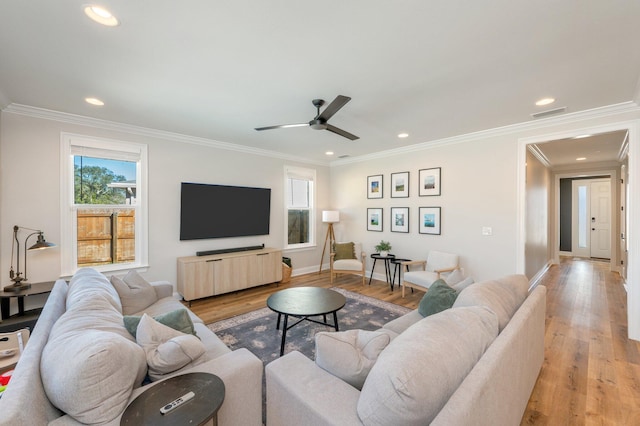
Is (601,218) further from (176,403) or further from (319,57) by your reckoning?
(176,403)

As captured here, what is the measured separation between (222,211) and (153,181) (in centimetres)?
113

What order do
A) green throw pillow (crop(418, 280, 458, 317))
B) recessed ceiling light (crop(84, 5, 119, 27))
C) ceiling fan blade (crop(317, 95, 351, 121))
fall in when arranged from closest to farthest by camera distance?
recessed ceiling light (crop(84, 5, 119, 27)), green throw pillow (crop(418, 280, 458, 317)), ceiling fan blade (crop(317, 95, 351, 121))

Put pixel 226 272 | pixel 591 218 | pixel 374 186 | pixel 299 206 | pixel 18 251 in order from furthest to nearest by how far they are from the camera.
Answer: pixel 591 218 < pixel 299 206 < pixel 374 186 < pixel 226 272 < pixel 18 251

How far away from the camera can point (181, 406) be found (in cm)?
111


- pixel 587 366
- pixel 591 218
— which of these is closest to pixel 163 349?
pixel 587 366

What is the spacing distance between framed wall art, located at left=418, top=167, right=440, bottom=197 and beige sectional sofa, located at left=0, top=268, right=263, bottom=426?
4043 millimetres

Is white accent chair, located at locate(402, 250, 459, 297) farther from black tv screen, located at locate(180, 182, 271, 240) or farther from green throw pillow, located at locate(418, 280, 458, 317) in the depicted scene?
black tv screen, located at locate(180, 182, 271, 240)

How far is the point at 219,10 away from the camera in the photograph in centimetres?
165

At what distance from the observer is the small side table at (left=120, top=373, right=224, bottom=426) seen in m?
1.04

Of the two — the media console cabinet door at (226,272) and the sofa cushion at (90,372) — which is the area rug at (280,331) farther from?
the sofa cushion at (90,372)

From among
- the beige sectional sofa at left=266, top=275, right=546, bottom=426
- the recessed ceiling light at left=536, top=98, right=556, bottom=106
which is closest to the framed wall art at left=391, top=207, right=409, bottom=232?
the recessed ceiling light at left=536, top=98, right=556, bottom=106

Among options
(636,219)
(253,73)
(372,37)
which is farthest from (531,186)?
(253,73)

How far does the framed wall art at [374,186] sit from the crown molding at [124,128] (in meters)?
1.94

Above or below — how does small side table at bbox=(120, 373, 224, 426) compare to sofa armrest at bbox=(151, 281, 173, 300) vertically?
above
